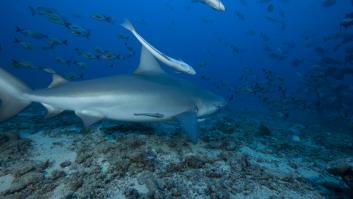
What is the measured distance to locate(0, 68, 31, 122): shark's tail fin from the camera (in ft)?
14.8

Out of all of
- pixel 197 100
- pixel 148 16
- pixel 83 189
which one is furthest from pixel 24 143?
pixel 148 16

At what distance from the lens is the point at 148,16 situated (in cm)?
19188

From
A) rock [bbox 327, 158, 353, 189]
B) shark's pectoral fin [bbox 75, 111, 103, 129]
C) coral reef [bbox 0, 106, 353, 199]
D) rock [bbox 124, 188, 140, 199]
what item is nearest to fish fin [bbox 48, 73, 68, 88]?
shark's pectoral fin [bbox 75, 111, 103, 129]

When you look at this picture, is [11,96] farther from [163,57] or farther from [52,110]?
[163,57]

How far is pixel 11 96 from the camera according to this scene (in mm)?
4574

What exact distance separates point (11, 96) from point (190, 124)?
321 centimetres

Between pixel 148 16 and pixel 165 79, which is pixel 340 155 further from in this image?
pixel 148 16

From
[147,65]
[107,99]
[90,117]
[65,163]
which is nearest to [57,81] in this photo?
[90,117]

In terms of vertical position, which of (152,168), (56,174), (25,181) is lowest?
(25,181)

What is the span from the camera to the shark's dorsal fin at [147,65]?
5266 millimetres

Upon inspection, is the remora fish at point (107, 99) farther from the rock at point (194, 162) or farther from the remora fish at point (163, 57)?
the remora fish at point (163, 57)

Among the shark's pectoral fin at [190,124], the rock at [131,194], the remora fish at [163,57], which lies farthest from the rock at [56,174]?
the remora fish at [163,57]

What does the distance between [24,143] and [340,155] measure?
775cm

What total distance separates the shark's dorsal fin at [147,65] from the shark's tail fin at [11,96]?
2.09 m
